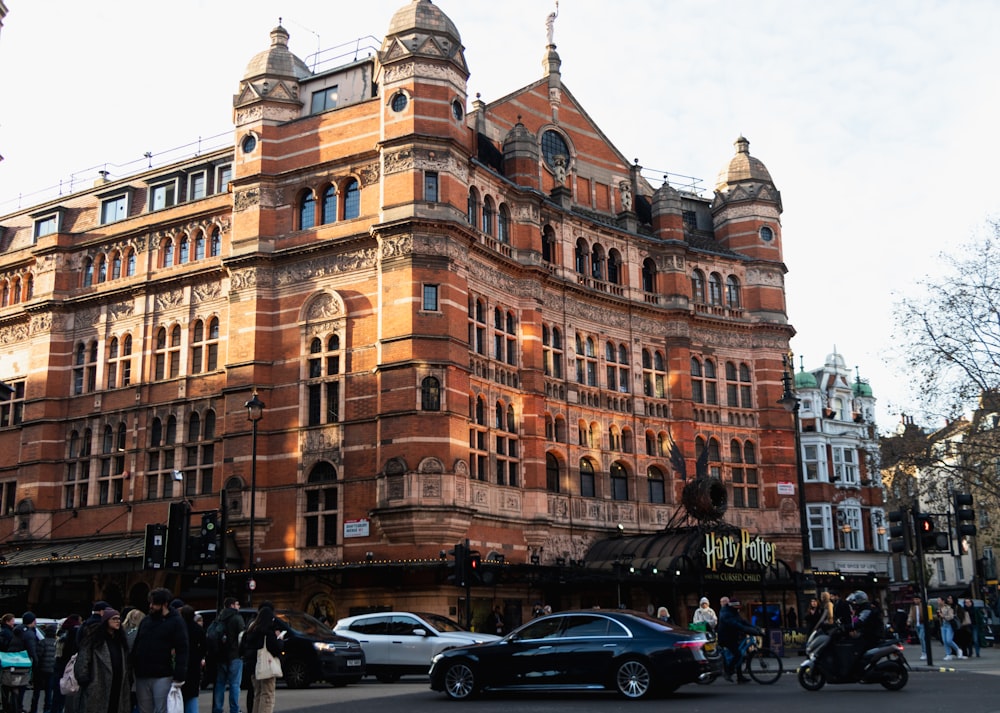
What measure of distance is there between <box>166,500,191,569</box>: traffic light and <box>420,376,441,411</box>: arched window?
568 inches

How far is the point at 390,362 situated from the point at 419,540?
6.15 m

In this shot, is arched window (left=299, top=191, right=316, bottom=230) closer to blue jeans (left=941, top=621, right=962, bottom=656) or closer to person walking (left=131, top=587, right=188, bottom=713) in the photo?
blue jeans (left=941, top=621, right=962, bottom=656)

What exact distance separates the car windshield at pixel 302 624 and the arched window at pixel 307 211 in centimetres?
2043

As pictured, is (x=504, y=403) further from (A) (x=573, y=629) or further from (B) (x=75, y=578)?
(A) (x=573, y=629)

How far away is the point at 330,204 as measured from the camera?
1620 inches

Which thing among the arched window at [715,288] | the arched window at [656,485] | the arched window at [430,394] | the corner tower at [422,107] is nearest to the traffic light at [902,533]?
the arched window at [430,394]

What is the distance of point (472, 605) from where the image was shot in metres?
37.7


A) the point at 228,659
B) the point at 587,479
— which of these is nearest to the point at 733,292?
the point at 587,479

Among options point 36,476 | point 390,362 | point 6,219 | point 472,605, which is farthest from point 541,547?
point 6,219

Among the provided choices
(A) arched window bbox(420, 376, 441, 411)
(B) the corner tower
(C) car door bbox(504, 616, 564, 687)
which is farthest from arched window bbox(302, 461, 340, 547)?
(C) car door bbox(504, 616, 564, 687)

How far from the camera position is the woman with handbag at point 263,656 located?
1548 centimetres

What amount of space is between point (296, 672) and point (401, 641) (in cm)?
319

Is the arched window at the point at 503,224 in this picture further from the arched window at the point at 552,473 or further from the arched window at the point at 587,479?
the arched window at the point at 587,479

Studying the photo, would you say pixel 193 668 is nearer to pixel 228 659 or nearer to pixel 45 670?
pixel 228 659
